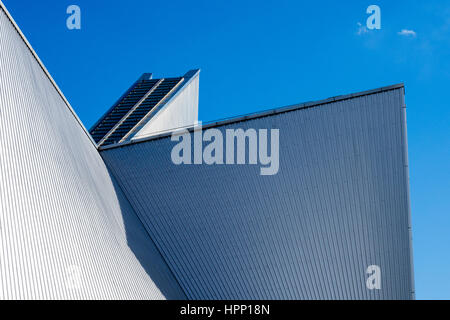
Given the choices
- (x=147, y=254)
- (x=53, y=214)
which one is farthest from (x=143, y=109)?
(x=53, y=214)

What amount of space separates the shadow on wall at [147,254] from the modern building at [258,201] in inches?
2.5

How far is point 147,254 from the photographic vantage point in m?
14.5

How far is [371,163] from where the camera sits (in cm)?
1609

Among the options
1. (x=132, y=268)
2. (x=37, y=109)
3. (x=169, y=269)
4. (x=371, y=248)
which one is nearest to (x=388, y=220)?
(x=371, y=248)

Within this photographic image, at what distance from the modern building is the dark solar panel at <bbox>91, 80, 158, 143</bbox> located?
1990 centimetres

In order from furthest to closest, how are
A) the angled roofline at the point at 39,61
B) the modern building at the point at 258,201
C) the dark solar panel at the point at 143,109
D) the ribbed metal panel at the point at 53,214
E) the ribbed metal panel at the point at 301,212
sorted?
the dark solar panel at the point at 143,109, the ribbed metal panel at the point at 301,212, the modern building at the point at 258,201, the angled roofline at the point at 39,61, the ribbed metal panel at the point at 53,214

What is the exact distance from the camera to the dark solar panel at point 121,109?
125 feet

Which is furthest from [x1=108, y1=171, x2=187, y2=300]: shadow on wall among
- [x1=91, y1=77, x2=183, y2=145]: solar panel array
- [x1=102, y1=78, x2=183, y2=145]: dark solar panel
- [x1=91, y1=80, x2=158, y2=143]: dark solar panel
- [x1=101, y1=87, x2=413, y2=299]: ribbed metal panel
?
[x1=91, y1=80, x2=158, y2=143]: dark solar panel

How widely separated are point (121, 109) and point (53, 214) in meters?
33.8

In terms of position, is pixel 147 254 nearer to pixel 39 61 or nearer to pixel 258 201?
pixel 258 201

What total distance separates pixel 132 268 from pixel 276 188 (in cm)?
611

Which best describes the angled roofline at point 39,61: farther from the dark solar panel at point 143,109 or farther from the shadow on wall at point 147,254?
the dark solar panel at point 143,109

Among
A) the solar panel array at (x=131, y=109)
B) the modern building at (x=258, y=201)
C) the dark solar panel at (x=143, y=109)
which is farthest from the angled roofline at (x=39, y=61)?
the dark solar panel at (x=143, y=109)

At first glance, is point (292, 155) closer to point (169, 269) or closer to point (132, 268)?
point (169, 269)
